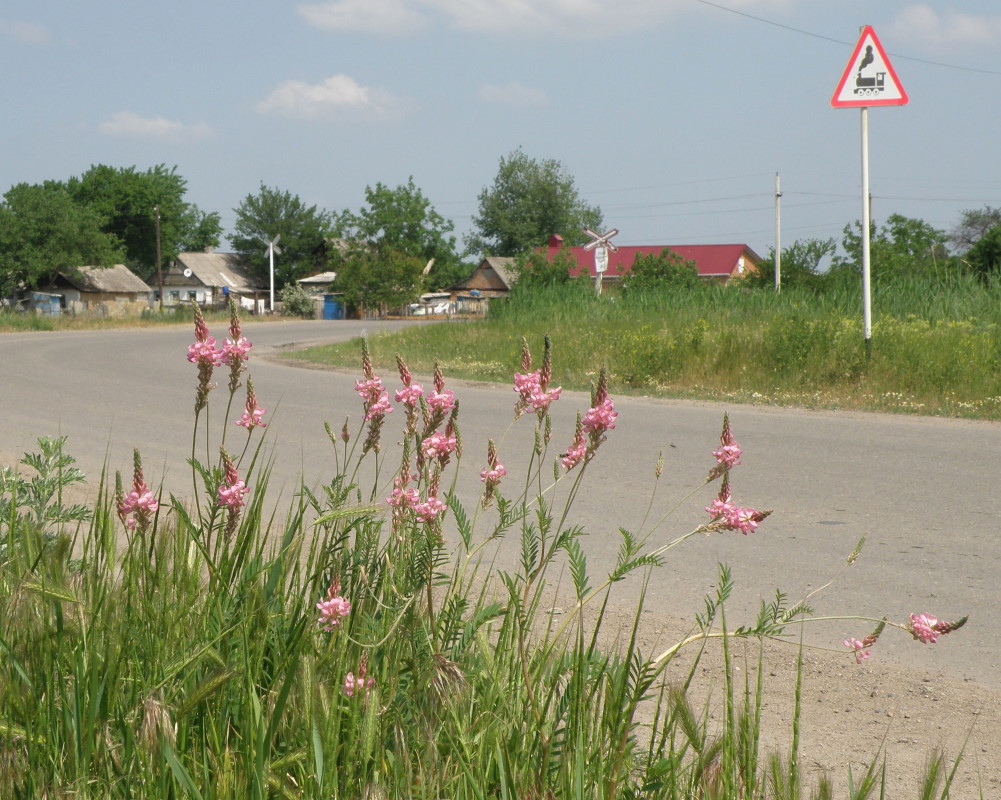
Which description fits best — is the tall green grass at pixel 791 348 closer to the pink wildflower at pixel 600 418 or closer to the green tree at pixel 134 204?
the pink wildflower at pixel 600 418

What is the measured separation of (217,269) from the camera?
104 meters

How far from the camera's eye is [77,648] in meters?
2.11

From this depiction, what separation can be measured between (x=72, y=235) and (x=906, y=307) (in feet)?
223

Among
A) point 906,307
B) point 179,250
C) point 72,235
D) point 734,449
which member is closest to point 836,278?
point 906,307

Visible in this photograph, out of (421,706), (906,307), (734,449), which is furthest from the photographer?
(906,307)

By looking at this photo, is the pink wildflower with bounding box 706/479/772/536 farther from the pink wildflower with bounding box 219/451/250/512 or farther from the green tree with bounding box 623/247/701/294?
the green tree with bounding box 623/247/701/294

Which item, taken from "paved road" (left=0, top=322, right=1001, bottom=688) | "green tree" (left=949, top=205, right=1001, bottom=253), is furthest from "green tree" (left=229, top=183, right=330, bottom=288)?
"paved road" (left=0, top=322, right=1001, bottom=688)

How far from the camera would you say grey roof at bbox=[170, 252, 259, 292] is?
10181 centimetres

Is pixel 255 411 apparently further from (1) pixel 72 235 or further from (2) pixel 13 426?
(1) pixel 72 235

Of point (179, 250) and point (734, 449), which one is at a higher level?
point (179, 250)

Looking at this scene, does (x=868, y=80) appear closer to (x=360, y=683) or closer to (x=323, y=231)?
(x=360, y=683)

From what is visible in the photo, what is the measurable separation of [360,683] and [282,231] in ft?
356

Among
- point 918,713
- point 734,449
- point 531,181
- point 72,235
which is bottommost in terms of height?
point 918,713

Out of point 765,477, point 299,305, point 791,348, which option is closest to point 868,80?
point 791,348
